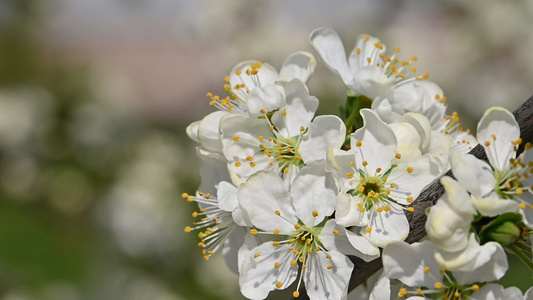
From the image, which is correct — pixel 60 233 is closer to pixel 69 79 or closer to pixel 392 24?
pixel 69 79

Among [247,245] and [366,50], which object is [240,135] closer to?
[247,245]

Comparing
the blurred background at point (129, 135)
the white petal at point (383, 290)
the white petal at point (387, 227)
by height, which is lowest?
the blurred background at point (129, 135)

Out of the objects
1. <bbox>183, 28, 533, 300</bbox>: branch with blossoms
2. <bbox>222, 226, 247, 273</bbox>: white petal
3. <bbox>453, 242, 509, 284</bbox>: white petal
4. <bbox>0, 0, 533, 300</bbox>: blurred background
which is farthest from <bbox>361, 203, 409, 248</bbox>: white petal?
<bbox>0, 0, 533, 300</bbox>: blurred background

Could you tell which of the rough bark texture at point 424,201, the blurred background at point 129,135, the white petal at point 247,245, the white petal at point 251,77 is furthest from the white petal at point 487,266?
the blurred background at point 129,135

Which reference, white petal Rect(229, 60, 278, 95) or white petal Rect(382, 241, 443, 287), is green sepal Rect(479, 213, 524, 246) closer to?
white petal Rect(382, 241, 443, 287)

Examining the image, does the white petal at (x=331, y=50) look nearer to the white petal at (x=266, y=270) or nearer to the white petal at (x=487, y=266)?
the white petal at (x=266, y=270)

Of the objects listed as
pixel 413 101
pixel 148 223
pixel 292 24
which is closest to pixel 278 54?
pixel 292 24

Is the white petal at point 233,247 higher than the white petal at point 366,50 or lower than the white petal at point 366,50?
lower
